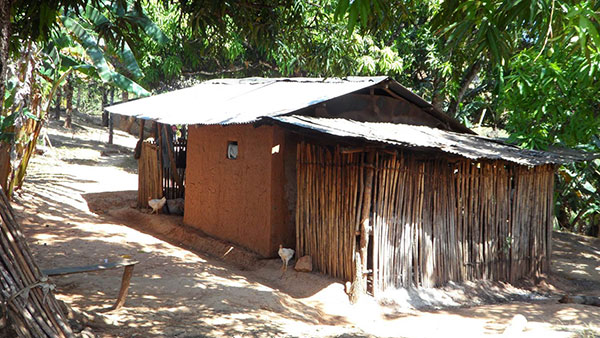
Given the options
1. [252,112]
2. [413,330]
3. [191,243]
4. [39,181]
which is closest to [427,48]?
[252,112]

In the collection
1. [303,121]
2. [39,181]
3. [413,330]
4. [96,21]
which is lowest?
[413,330]

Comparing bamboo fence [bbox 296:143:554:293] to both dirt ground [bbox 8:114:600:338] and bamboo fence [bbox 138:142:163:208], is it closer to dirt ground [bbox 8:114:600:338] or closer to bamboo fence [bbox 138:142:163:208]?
dirt ground [bbox 8:114:600:338]

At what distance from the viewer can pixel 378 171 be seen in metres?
7.05

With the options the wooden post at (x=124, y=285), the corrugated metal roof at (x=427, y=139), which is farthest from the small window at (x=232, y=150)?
the wooden post at (x=124, y=285)

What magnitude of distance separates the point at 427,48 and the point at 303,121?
6266 mm

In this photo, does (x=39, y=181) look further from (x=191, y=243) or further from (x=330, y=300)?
(x=330, y=300)

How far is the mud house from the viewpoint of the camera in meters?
7.08

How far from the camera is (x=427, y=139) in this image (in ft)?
24.8

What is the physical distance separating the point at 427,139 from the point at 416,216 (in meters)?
1.10

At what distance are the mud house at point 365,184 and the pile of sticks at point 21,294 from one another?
3612 millimetres

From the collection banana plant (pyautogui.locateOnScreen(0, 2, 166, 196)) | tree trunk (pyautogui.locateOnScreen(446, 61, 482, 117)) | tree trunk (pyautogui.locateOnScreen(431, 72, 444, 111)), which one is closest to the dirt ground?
banana plant (pyautogui.locateOnScreen(0, 2, 166, 196))

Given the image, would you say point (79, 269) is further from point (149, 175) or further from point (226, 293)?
point (149, 175)

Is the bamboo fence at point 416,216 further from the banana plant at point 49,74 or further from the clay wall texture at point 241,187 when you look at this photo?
the banana plant at point 49,74

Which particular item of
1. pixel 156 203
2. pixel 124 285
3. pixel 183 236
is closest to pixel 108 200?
pixel 156 203
